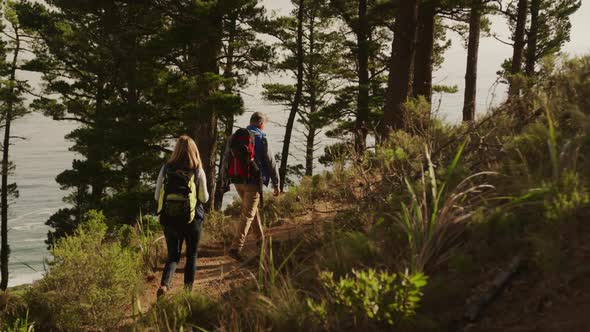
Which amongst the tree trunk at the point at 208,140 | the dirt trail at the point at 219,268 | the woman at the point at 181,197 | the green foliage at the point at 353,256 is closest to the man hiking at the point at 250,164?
the dirt trail at the point at 219,268

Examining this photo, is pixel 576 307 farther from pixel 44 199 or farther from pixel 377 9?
pixel 44 199

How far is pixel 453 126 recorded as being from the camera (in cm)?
555

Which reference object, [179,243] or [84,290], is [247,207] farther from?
[84,290]

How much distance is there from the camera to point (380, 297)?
2.63 m

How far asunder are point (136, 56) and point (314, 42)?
14.3 m

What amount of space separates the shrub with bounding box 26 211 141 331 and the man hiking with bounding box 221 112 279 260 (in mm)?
1580

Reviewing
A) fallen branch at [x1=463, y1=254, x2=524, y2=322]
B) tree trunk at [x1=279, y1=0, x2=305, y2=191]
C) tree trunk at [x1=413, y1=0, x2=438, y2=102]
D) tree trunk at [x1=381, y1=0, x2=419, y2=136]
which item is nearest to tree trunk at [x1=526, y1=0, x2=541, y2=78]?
tree trunk at [x1=279, y1=0, x2=305, y2=191]

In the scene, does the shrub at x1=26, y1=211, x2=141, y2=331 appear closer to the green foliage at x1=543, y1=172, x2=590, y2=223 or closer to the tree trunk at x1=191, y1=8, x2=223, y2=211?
the green foliage at x1=543, y1=172, x2=590, y2=223

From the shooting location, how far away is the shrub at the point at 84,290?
4922 millimetres

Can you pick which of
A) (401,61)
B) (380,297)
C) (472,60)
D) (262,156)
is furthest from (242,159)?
(472,60)

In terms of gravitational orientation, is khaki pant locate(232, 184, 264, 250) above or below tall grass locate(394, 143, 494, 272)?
below

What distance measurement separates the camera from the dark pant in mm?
4996

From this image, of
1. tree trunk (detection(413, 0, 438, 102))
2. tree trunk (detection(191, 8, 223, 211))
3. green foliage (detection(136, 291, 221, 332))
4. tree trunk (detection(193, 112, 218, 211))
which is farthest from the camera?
tree trunk (detection(193, 112, 218, 211))

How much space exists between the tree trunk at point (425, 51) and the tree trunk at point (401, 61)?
43.7 inches
